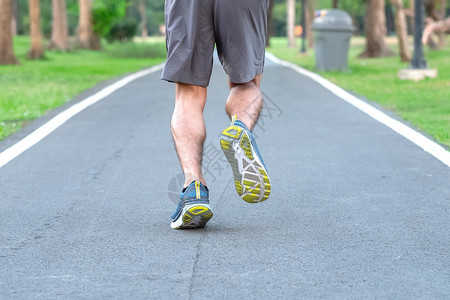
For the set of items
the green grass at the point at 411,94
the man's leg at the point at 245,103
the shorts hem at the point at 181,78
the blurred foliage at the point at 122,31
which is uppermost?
the shorts hem at the point at 181,78

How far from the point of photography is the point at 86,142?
814 cm

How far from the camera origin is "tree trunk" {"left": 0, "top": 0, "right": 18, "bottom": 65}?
83.9ft

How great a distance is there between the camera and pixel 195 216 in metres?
4.34

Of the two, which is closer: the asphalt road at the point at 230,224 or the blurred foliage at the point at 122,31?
the asphalt road at the point at 230,224

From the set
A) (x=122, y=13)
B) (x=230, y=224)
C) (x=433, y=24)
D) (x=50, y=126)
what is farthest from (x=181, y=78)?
(x=122, y=13)

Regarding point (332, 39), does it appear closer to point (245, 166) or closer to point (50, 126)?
point (50, 126)

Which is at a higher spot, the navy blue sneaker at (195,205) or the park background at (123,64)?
the navy blue sneaker at (195,205)

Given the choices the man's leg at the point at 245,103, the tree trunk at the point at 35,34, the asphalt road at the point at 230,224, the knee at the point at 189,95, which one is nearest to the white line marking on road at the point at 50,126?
the asphalt road at the point at 230,224

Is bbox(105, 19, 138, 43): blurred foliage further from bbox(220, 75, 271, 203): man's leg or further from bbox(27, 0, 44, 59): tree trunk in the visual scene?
bbox(220, 75, 271, 203): man's leg

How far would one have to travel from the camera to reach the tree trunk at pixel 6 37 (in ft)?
83.9

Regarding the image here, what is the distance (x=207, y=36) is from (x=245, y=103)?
41cm

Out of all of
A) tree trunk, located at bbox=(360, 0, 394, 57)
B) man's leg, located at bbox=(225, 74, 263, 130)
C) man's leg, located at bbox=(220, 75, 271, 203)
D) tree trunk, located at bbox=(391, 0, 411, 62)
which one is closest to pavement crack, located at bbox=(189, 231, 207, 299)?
man's leg, located at bbox=(220, 75, 271, 203)

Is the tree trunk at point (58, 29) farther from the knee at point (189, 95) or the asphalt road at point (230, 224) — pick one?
the knee at point (189, 95)

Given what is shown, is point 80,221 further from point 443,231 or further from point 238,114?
point 443,231
